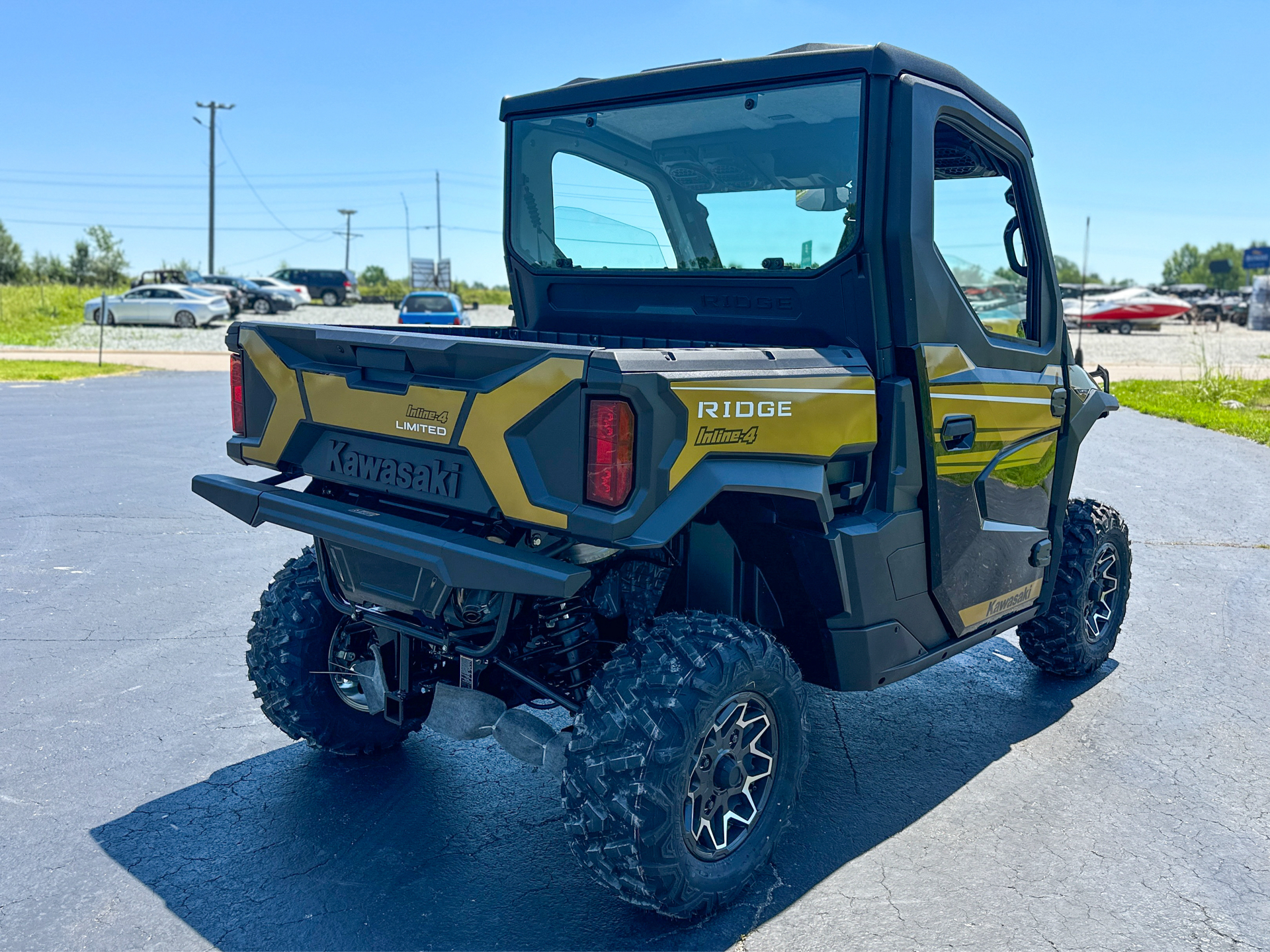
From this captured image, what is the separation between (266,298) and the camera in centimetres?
4066

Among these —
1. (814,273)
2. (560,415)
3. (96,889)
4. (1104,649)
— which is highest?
(814,273)

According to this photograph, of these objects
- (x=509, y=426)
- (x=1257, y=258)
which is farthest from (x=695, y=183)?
(x=1257, y=258)

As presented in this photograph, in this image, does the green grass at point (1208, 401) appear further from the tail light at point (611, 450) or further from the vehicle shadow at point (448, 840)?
the tail light at point (611, 450)

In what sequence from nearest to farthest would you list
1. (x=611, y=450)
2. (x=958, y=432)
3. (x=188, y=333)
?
1. (x=611, y=450)
2. (x=958, y=432)
3. (x=188, y=333)

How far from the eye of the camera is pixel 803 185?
11.8 feet

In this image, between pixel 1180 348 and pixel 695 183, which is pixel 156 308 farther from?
pixel 695 183

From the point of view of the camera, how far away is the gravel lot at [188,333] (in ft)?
98.3

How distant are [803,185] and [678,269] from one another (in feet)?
1.84

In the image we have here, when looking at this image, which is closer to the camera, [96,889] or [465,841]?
[96,889]

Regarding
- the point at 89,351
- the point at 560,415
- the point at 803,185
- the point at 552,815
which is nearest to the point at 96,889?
the point at 552,815

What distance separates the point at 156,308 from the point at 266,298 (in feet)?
17.6

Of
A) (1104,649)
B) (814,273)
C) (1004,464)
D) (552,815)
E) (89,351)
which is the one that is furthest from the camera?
(89,351)

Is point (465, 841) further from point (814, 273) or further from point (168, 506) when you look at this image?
point (168, 506)

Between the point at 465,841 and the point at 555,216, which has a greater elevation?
the point at 555,216
